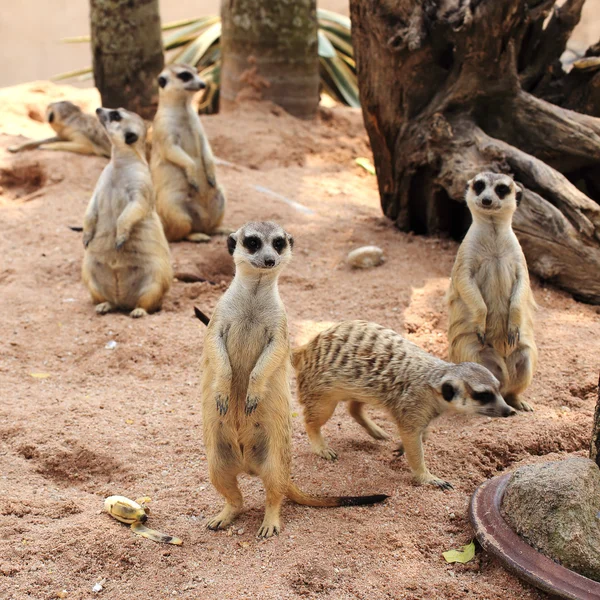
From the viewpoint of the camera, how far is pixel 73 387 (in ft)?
11.9

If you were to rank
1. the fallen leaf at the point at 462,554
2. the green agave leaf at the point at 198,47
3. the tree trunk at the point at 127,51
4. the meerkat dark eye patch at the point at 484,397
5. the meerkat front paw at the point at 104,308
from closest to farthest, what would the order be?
the fallen leaf at the point at 462,554 < the meerkat dark eye patch at the point at 484,397 < the meerkat front paw at the point at 104,308 < the tree trunk at the point at 127,51 < the green agave leaf at the point at 198,47

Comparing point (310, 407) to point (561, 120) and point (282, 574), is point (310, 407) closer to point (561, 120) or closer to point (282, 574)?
point (282, 574)

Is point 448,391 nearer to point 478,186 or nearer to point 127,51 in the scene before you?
point 478,186

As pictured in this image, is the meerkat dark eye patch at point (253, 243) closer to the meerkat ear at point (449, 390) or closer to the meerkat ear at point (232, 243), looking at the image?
the meerkat ear at point (232, 243)

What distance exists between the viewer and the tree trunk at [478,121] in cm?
454

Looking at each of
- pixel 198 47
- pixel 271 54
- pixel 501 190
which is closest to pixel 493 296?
pixel 501 190

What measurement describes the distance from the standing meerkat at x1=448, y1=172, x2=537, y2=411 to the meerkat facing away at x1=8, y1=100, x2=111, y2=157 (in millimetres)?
4436

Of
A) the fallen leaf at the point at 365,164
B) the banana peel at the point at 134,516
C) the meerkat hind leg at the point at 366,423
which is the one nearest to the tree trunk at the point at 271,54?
the fallen leaf at the point at 365,164

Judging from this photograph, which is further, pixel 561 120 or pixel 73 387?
pixel 561 120

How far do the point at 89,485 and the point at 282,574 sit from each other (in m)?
0.91

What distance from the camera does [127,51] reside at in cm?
683

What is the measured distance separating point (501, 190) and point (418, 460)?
1.39m

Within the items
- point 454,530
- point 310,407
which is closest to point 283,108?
point 310,407

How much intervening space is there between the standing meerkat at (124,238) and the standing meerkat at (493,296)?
182 centimetres
